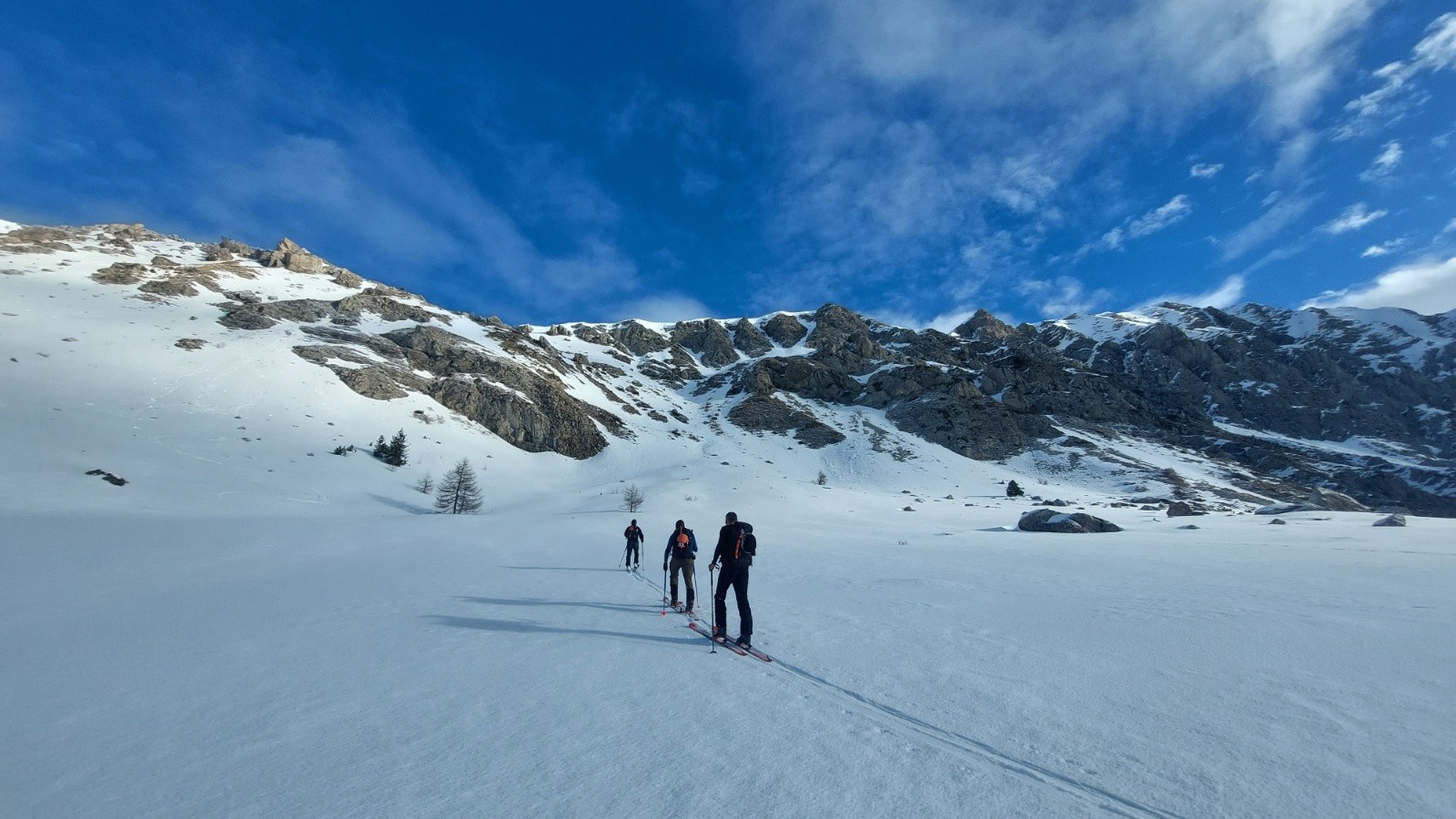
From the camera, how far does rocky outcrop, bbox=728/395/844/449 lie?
84812 millimetres

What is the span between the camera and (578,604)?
10.4m

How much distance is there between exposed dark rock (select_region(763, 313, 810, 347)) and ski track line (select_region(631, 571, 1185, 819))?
523 ft

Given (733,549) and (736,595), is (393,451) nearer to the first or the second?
(733,549)

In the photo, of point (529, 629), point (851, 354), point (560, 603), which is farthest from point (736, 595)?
point (851, 354)

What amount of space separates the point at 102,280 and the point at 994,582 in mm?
99259

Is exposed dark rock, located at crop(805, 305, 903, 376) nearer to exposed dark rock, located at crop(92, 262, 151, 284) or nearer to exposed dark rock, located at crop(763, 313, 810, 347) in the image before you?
exposed dark rock, located at crop(763, 313, 810, 347)

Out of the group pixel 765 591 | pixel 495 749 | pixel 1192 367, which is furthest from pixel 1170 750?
pixel 1192 367

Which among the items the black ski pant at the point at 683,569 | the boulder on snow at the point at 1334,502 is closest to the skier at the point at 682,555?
the black ski pant at the point at 683,569

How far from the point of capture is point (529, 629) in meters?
8.41

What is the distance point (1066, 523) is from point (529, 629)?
25259mm

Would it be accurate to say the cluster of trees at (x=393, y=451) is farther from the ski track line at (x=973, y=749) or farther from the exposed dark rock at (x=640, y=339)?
the exposed dark rock at (x=640, y=339)

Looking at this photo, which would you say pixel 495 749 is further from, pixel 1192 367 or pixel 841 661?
pixel 1192 367

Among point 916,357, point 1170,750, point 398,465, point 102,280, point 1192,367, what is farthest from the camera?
point 1192,367

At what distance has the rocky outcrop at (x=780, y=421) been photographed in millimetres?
84812
